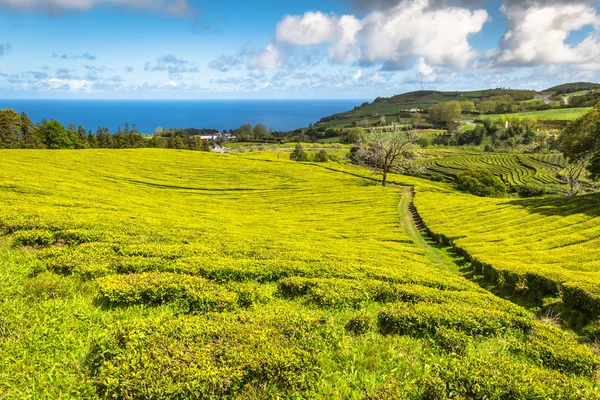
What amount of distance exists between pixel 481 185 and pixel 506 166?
6133cm

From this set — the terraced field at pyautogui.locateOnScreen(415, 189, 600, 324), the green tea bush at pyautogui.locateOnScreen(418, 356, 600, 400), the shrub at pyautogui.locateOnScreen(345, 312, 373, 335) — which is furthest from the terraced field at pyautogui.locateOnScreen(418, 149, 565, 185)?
the green tea bush at pyautogui.locateOnScreen(418, 356, 600, 400)

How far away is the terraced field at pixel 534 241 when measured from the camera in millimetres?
17000

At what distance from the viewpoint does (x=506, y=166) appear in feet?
428

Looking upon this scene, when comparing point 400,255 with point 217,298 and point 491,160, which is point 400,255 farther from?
A: point 491,160

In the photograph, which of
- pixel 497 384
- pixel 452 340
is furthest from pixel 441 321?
pixel 497 384

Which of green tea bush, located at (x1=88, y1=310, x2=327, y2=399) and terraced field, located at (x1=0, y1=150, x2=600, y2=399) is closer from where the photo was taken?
green tea bush, located at (x1=88, y1=310, x2=327, y2=399)

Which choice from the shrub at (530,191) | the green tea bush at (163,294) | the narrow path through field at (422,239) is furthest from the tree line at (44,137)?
the shrub at (530,191)

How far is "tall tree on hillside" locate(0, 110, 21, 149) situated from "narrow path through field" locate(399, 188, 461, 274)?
103 metres

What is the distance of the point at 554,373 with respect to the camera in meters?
7.66

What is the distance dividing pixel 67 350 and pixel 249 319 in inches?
164

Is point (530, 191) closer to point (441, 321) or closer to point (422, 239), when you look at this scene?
point (422, 239)

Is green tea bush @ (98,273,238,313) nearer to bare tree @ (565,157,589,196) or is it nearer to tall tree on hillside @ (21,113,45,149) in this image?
bare tree @ (565,157,589,196)

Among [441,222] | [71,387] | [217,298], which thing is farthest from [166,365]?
[441,222]

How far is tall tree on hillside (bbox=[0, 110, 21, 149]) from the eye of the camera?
84062mm
